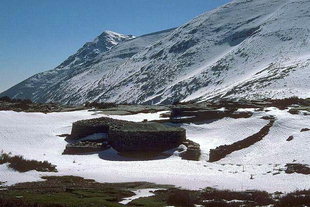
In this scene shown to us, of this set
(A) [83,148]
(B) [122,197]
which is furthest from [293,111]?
(B) [122,197]

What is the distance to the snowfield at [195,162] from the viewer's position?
3272 centimetres

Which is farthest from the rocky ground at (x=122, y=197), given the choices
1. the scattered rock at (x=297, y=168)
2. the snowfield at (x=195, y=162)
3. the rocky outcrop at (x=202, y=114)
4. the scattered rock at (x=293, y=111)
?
the scattered rock at (x=293, y=111)

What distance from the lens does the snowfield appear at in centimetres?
3272

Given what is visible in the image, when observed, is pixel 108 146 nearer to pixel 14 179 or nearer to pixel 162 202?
pixel 14 179

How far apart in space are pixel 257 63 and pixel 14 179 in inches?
6910

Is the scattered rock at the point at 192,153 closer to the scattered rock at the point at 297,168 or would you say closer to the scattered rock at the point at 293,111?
the scattered rock at the point at 297,168

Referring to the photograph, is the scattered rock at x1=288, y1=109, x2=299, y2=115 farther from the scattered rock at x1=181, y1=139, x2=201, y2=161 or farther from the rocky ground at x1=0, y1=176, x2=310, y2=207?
the rocky ground at x1=0, y1=176, x2=310, y2=207

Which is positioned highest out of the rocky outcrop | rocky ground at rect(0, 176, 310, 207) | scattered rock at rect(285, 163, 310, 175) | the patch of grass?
the rocky outcrop

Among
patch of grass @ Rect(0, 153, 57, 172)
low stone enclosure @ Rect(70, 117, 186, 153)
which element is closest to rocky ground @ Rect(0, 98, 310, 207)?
patch of grass @ Rect(0, 153, 57, 172)

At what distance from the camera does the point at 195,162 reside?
4119cm

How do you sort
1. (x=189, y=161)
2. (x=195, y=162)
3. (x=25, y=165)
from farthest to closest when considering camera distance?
(x=189, y=161) → (x=195, y=162) → (x=25, y=165)

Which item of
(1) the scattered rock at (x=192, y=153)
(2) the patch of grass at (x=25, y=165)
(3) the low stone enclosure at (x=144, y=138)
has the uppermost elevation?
(3) the low stone enclosure at (x=144, y=138)

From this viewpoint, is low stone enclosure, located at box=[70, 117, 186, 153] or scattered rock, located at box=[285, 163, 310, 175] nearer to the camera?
scattered rock, located at box=[285, 163, 310, 175]

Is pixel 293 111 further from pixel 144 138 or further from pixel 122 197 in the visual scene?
pixel 122 197
